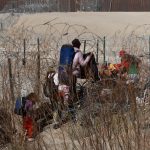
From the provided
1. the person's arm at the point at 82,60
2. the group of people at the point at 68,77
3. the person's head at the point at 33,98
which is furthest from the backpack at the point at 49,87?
the person's arm at the point at 82,60

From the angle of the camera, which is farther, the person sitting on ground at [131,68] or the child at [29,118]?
the person sitting on ground at [131,68]

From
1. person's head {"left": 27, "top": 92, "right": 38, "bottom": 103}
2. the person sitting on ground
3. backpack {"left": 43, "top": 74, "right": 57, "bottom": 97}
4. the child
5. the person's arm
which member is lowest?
the child

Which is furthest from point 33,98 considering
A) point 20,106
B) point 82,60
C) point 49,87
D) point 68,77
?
point 82,60

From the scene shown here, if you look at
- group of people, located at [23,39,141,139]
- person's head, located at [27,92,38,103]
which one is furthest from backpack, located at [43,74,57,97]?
person's head, located at [27,92,38,103]

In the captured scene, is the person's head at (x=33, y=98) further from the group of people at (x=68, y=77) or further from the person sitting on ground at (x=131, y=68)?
the person sitting on ground at (x=131, y=68)

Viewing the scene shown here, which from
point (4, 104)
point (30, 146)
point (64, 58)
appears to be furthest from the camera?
point (64, 58)

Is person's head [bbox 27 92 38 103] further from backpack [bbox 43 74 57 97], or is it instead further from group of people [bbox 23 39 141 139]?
backpack [bbox 43 74 57 97]

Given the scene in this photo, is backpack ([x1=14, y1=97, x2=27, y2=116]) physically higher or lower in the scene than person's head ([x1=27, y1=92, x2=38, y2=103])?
lower

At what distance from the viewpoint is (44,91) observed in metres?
5.83

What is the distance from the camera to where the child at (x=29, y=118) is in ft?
15.7

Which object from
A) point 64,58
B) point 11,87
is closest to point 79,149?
point 11,87

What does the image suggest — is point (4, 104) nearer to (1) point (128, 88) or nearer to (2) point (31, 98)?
(2) point (31, 98)

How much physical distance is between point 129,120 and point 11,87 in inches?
73.2

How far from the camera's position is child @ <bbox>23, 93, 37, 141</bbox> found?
4.78m
